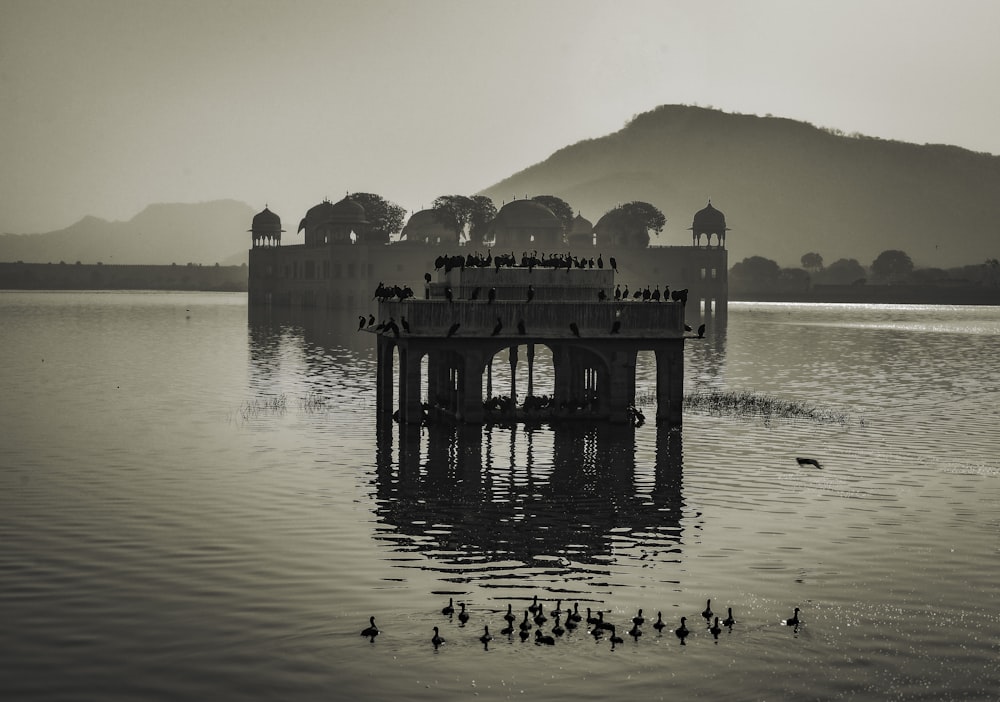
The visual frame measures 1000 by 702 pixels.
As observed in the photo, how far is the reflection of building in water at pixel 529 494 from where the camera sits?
91.4 feet

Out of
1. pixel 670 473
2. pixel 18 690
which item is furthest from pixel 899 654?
pixel 670 473

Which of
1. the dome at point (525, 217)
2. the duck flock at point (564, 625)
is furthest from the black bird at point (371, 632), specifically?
the dome at point (525, 217)

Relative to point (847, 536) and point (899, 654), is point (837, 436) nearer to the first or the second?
point (847, 536)

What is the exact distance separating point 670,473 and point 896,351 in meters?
67.5

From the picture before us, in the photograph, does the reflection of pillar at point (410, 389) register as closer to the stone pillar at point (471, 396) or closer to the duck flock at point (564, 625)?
the stone pillar at point (471, 396)

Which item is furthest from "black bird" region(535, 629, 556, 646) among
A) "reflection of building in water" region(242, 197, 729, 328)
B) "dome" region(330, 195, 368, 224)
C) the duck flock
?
"dome" region(330, 195, 368, 224)

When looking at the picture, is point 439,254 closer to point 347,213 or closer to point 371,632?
point 347,213

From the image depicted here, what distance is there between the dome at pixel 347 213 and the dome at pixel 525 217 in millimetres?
19488

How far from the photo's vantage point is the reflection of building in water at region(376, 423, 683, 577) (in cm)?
2786

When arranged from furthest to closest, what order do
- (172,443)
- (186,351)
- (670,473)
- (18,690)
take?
1. (186,351)
2. (172,443)
3. (670,473)
4. (18,690)

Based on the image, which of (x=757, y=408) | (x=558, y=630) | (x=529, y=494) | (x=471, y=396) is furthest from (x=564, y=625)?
(x=757, y=408)

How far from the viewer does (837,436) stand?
46188mm

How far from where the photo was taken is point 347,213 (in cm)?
19062

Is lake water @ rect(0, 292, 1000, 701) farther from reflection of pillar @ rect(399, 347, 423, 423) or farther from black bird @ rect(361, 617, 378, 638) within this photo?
reflection of pillar @ rect(399, 347, 423, 423)
